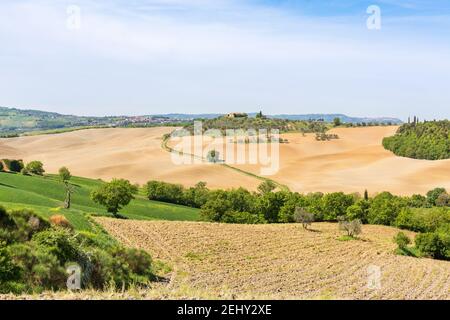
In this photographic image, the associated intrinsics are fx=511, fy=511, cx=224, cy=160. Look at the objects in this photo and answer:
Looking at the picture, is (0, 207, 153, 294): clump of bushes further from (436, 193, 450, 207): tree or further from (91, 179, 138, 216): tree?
(436, 193, 450, 207): tree

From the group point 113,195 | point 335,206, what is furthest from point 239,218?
point 113,195

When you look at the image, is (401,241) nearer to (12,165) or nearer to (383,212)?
(383,212)

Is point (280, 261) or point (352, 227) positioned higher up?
point (280, 261)

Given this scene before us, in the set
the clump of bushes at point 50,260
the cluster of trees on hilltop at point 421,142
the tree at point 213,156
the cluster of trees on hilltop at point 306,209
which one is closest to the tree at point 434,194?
the cluster of trees on hilltop at point 306,209

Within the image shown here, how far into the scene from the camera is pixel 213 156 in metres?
130

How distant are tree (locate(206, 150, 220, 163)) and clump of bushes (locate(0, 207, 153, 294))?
94810 mm

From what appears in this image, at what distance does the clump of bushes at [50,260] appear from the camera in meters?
22.1

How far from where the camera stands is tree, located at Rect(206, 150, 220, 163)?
12812 centimetres

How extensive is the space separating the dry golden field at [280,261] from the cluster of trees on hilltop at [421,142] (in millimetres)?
79087

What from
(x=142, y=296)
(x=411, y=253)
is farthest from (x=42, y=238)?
(x=411, y=253)

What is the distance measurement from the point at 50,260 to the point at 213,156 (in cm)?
10613

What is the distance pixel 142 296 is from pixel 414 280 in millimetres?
29758

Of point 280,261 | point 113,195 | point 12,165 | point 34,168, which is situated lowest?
point 280,261
